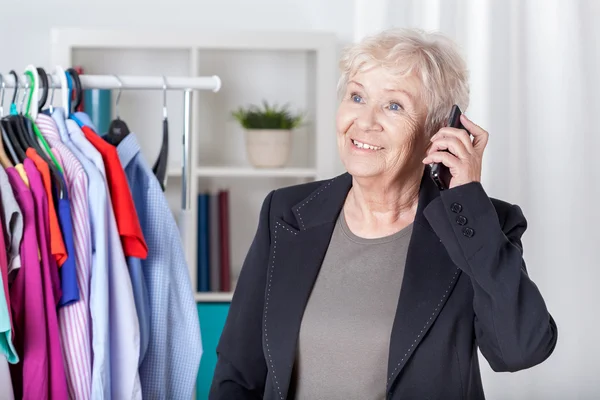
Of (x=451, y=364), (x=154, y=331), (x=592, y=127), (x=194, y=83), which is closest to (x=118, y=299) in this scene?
(x=154, y=331)

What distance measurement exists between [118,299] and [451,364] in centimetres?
84

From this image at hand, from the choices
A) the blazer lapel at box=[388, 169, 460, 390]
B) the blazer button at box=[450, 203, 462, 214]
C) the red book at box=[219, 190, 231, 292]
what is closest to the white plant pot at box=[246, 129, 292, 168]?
the red book at box=[219, 190, 231, 292]

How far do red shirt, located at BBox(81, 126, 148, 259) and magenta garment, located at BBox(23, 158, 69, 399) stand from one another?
166 millimetres

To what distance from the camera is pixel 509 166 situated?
7.76 feet

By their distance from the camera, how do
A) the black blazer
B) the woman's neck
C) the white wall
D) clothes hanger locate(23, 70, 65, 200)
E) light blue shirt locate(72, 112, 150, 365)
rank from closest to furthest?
the black blazer
the woman's neck
clothes hanger locate(23, 70, 65, 200)
light blue shirt locate(72, 112, 150, 365)
the white wall

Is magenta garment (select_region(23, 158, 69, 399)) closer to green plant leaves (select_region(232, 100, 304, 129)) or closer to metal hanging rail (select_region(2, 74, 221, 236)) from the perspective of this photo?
metal hanging rail (select_region(2, 74, 221, 236))

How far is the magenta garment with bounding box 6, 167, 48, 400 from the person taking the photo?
5.98ft

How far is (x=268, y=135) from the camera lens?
343 centimetres

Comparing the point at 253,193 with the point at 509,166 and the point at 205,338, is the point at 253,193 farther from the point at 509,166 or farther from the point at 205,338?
the point at 509,166

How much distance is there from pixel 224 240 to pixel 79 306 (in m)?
1.52

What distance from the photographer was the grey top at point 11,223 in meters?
1.81

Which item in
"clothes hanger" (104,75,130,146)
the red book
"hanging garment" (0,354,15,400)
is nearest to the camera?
"hanging garment" (0,354,15,400)

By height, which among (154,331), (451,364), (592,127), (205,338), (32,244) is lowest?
(205,338)

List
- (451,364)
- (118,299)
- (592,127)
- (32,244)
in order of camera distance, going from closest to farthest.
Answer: (451,364) < (32,244) < (118,299) < (592,127)
